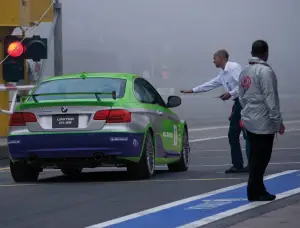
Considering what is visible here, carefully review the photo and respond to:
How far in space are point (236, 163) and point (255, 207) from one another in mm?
4477

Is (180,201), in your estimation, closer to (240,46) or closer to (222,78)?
(222,78)

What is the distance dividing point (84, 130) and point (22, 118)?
839mm

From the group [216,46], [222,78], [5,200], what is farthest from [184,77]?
[5,200]

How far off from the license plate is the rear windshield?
352 mm

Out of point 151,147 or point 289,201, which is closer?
point 289,201

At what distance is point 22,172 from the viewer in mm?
15273

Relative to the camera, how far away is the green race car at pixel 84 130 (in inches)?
571

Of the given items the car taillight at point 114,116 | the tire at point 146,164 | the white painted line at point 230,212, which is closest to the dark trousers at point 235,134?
the tire at point 146,164

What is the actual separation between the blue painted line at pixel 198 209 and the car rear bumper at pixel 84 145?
5.69ft

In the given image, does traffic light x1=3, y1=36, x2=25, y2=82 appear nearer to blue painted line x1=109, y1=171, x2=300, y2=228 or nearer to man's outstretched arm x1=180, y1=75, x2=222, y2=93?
man's outstretched arm x1=180, y1=75, x2=222, y2=93

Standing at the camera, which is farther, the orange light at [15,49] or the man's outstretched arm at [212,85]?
the orange light at [15,49]

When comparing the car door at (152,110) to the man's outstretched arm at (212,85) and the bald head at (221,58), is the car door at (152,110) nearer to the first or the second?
the man's outstretched arm at (212,85)

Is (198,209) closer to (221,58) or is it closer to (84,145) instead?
(84,145)

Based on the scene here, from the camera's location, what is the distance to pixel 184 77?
144 feet
